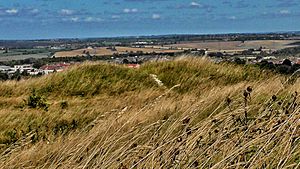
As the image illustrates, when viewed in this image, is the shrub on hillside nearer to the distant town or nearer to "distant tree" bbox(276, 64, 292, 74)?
the distant town

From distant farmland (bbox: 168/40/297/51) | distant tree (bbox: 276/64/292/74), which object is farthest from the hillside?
distant farmland (bbox: 168/40/297/51)

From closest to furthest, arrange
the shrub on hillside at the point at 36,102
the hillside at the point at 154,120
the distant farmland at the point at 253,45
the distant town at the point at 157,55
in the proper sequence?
the hillside at the point at 154,120, the shrub on hillside at the point at 36,102, the distant town at the point at 157,55, the distant farmland at the point at 253,45

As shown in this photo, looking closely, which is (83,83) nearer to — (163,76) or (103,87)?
(103,87)

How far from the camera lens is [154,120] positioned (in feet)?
23.3

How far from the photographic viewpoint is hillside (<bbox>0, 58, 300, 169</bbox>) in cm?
367

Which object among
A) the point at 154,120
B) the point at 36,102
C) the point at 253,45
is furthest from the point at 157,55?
the point at 253,45

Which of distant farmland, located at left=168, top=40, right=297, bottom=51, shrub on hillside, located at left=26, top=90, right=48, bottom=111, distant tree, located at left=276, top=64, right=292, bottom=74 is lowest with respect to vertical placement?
distant farmland, located at left=168, top=40, right=297, bottom=51

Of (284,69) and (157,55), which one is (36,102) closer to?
(284,69)

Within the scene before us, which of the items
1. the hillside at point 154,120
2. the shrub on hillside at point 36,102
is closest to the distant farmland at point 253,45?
the hillside at point 154,120

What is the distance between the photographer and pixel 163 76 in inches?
596

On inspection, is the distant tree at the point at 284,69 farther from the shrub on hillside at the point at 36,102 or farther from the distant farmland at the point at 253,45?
the distant farmland at the point at 253,45

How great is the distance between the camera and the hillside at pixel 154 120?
367 centimetres

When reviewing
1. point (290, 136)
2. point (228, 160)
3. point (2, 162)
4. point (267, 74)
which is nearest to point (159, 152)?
point (228, 160)

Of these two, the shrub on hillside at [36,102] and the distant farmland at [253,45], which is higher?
the shrub on hillside at [36,102]
